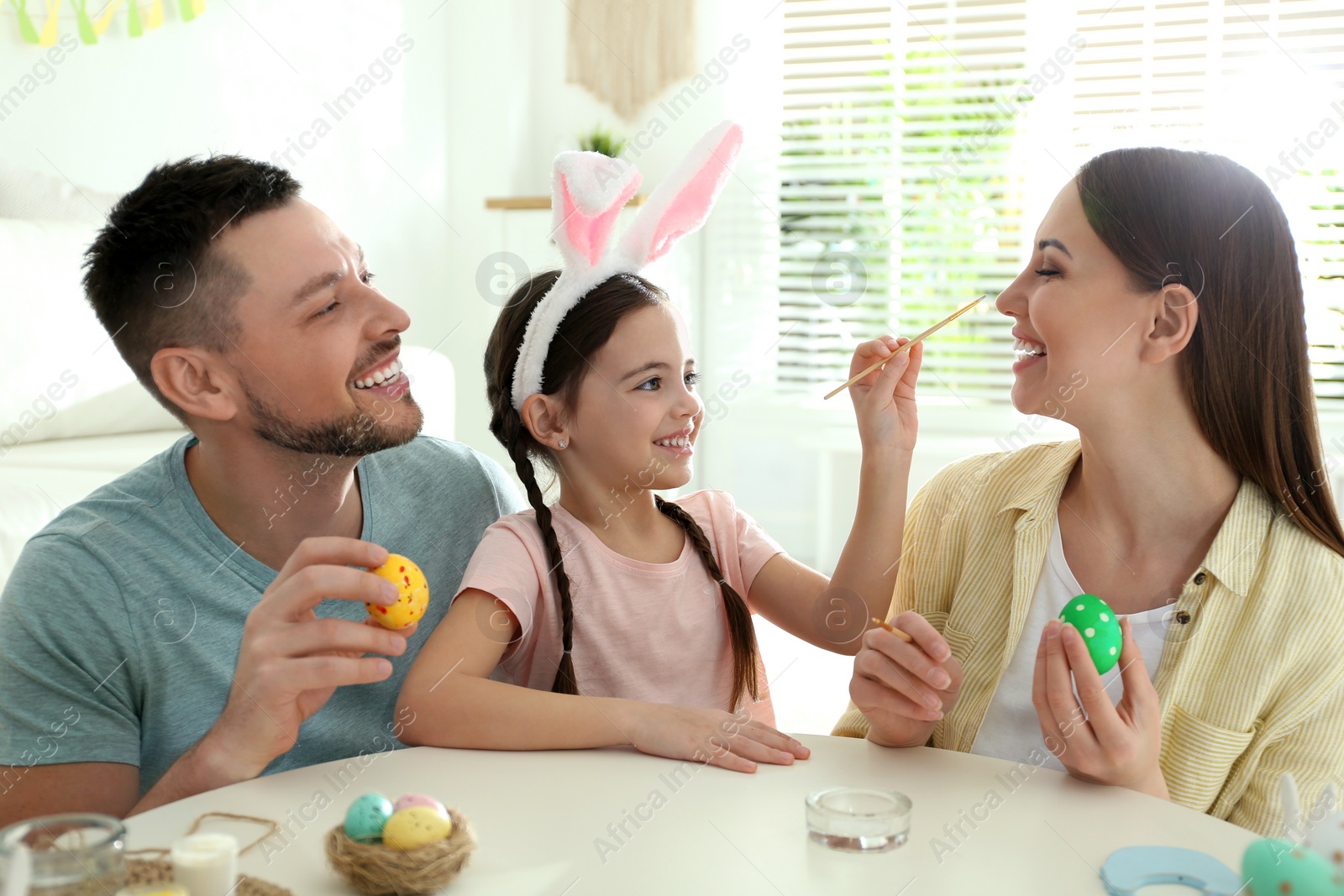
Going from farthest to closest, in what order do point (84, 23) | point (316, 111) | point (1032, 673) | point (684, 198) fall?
point (316, 111) → point (84, 23) → point (684, 198) → point (1032, 673)

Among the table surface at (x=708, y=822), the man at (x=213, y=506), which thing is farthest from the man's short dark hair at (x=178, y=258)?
the table surface at (x=708, y=822)

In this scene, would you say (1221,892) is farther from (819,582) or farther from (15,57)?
(15,57)

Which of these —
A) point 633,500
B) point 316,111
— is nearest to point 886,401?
point 633,500

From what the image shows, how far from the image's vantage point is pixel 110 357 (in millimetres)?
2271

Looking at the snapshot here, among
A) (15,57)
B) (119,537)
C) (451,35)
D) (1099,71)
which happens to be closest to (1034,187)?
(1099,71)

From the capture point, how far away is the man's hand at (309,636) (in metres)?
0.96

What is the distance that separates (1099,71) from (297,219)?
3.41 m

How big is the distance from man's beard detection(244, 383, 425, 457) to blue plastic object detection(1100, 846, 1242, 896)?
913mm

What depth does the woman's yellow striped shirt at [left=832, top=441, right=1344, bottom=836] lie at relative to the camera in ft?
3.83

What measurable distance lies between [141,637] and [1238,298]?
131 centimetres

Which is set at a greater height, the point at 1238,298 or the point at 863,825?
the point at 1238,298

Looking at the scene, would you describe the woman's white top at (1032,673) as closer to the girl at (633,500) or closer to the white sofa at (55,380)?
the girl at (633,500)

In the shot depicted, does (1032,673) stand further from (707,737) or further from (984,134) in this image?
(984,134)

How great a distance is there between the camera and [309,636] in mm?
967
